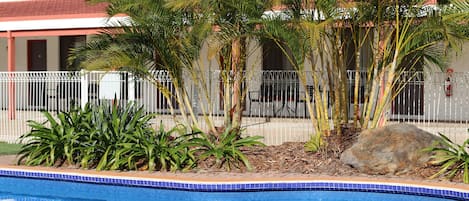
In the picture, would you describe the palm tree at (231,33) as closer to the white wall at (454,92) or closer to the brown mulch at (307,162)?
the brown mulch at (307,162)

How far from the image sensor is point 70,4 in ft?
72.0

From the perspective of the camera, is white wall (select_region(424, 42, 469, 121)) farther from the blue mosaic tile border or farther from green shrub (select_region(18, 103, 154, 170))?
green shrub (select_region(18, 103, 154, 170))

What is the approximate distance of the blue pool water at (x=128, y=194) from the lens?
9.78 metres

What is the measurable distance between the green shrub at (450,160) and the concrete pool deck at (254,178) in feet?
1.03

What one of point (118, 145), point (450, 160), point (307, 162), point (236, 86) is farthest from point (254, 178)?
point (236, 86)

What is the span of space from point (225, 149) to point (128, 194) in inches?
70.5

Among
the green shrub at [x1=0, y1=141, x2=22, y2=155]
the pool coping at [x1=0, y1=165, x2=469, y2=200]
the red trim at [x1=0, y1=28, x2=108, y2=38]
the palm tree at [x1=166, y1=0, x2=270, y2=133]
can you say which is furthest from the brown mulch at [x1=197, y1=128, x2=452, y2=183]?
the red trim at [x1=0, y1=28, x2=108, y2=38]

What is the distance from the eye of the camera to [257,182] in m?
10.0

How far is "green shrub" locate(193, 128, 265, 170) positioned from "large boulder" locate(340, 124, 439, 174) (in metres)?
1.65

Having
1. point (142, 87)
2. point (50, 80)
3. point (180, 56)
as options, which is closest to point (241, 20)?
point (180, 56)

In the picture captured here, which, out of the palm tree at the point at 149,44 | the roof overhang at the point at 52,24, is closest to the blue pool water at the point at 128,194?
the palm tree at the point at 149,44

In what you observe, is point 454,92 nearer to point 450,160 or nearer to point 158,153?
point 450,160

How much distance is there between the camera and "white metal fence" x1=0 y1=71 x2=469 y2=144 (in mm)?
14641

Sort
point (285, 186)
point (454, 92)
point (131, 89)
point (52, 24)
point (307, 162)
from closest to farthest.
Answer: point (285, 186), point (307, 162), point (131, 89), point (454, 92), point (52, 24)
